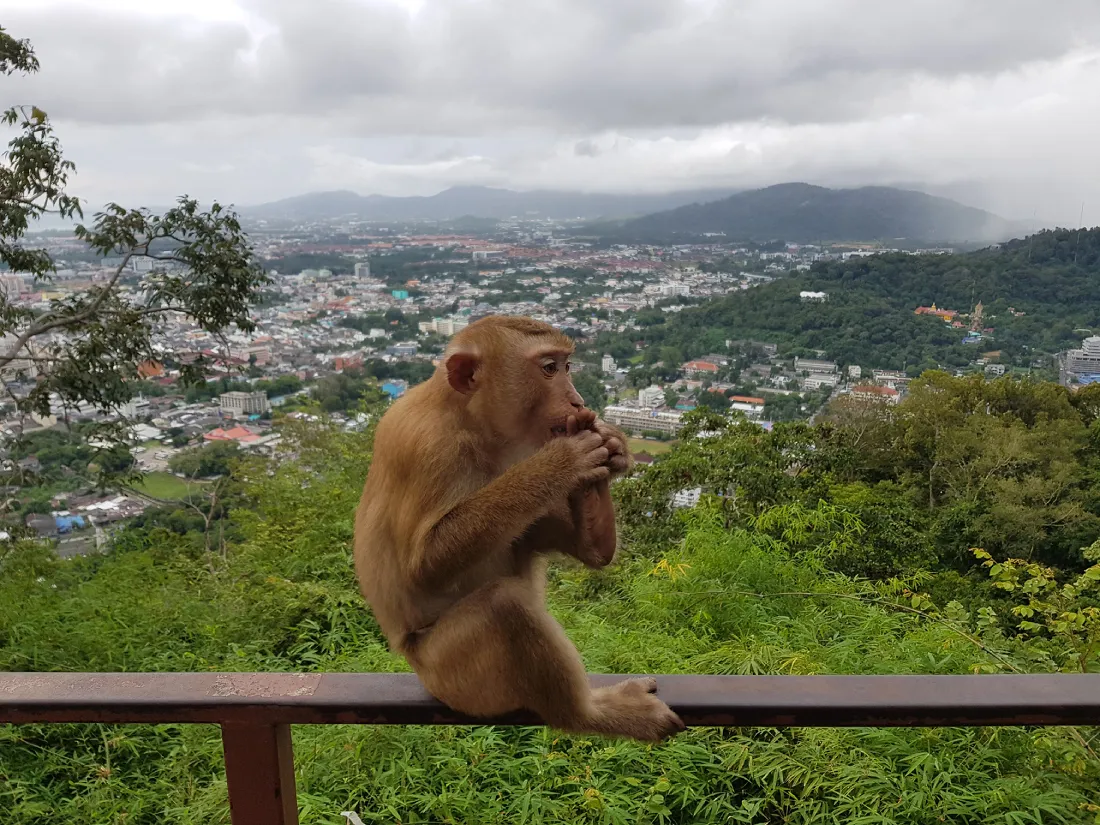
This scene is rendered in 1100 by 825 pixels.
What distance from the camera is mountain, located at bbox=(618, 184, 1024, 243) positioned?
112 ft

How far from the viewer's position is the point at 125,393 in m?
6.50

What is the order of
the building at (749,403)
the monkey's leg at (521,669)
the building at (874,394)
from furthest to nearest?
the building at (874,394) < the building at (749,403) < the monkey's leg at (521,669)

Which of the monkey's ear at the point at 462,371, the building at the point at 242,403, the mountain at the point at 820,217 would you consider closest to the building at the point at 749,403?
the building at the point at 242,403

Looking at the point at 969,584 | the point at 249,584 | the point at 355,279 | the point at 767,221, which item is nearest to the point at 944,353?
the point at 969,584

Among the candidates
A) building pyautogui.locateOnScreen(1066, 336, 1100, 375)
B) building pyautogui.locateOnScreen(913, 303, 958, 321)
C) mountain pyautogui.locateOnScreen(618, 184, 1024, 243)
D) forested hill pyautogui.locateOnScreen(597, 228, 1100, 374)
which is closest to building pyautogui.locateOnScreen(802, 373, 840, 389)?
forested hill pyautogui.locateOnScreen(597, 228, 1100, 374)

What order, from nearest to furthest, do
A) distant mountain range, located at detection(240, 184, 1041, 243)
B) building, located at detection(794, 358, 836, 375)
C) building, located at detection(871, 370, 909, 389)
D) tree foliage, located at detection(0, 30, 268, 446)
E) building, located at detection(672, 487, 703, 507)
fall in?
tree foliage, located at detection(0, 30, 268, 446), building, located at detection(672, 487, 703, 507), building, located at detection(871, 370, 909, 389), building, located at detection(794, 358, 836, 375), distant mountain range, located at detection(240, 184, 1041, 243)

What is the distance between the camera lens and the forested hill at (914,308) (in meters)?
Result: 19.6

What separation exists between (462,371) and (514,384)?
0.14 metres

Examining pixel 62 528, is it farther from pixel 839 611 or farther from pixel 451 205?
pixel 451 205

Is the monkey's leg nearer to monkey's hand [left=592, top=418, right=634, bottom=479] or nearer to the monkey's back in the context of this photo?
the monkey's back

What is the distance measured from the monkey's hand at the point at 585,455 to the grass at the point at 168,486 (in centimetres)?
832

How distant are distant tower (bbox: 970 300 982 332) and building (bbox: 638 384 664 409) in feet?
37.1

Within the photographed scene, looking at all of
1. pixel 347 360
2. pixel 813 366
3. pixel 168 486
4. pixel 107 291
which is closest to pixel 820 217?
pixel 813 366

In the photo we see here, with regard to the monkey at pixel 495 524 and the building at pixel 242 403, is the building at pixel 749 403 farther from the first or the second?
the monkey at pixel 495 524
